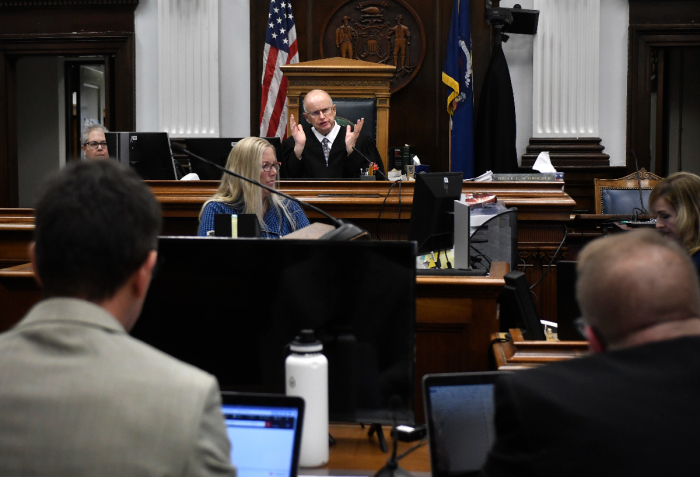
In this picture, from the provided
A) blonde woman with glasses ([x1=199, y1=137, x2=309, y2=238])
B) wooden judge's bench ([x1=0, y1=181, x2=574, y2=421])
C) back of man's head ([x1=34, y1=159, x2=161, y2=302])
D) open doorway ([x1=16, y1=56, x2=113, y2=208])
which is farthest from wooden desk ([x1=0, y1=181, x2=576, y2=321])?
open doorway ([x1=16, y1=56, x2=113, y2=208])

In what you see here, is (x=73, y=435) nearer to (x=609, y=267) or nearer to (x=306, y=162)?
(x=609, y=267)

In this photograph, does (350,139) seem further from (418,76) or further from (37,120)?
(37,120)

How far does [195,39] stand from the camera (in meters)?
6.70

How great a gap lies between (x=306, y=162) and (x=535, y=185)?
1.73 meters

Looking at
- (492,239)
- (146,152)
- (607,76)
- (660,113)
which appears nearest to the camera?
(492,239)

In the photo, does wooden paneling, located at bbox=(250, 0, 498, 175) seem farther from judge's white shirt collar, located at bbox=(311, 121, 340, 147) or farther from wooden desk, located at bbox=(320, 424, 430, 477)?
wooden desk, located at bbox=(320, 424, 430, 477)

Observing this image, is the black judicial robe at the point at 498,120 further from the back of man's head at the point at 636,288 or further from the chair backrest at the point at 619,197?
the back of man's head at the point at 636,288

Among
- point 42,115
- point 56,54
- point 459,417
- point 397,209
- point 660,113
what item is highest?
point 56,54

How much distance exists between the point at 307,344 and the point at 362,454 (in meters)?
0.27

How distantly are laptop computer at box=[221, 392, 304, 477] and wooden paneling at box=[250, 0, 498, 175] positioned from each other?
18.6 feet

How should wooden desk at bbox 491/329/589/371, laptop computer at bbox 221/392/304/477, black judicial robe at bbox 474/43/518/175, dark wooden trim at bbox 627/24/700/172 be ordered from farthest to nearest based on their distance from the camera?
dark wooden trim at bbox 627/24/700/172, black judicial robe at bbox 474/43/518/175, wooden desk at bbox 491/329/589/371, laptop computer at bbox 221/392/304/477

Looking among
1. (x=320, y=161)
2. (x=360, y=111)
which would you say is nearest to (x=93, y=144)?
(x=320, y=161)

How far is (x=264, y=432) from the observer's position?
3.96 feet

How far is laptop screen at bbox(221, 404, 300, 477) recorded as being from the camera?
3.92 feet
